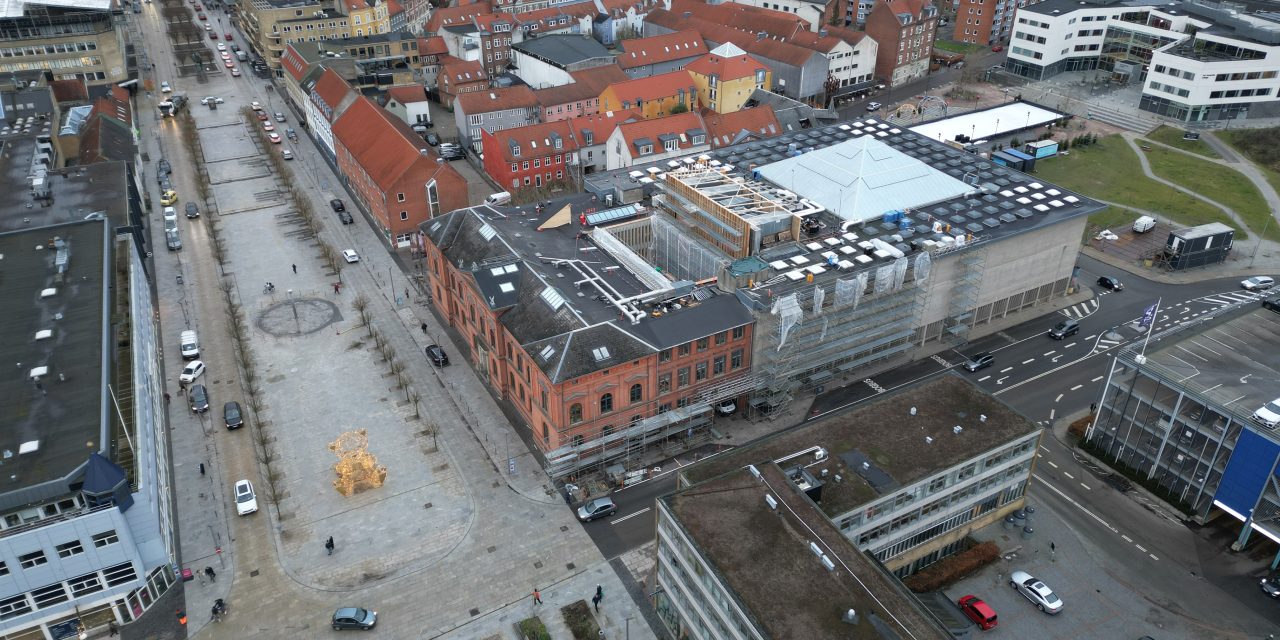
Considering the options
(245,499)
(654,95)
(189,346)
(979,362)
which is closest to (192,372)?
(189,346)

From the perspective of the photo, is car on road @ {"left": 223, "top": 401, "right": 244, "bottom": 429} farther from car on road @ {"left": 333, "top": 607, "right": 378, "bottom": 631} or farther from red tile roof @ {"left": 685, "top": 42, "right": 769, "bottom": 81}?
red tile roof @ {"left": 685, "top": 42, "right": 769, "bottom": 81}

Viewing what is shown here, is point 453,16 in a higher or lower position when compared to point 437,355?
higher

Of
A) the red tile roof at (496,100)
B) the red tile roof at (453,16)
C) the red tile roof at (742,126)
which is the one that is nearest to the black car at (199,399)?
the red tile roof at (496,100)

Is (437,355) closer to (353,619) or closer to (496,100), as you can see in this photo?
(353,619)

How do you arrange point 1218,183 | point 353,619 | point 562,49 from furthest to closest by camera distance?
point 562,49 → point 1218,183 → point 353,619

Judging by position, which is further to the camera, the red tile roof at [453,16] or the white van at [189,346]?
the red tile roof at [453,16]

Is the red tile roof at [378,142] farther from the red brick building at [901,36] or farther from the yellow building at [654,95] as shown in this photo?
the red brick building at [901,36]

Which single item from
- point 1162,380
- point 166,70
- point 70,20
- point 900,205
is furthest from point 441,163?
point 166,70

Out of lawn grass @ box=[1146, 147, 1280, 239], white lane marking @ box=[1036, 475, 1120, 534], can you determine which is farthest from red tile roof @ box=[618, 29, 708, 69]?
white lane marking @ box=[1036, 475, 1120, 534]
